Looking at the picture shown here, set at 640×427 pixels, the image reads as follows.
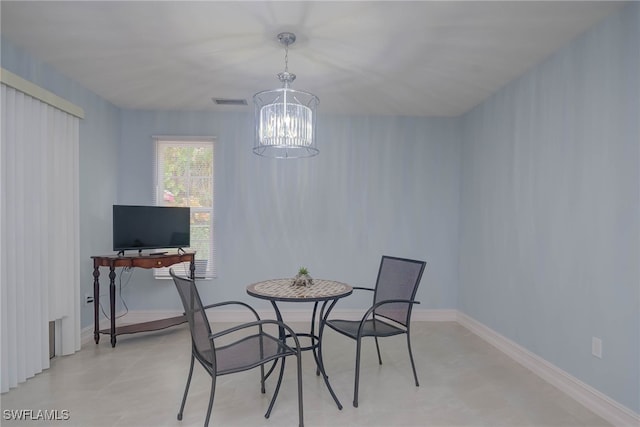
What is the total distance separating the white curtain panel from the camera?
2547 millimetres

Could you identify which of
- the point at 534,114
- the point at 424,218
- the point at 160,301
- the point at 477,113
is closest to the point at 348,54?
the point at 534,114

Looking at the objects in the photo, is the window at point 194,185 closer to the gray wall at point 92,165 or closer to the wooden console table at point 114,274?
the gray wall at point 92,165

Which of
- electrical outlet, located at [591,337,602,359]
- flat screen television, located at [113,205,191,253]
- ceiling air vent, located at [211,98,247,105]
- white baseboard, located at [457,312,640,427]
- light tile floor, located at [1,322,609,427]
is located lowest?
light tile floor, located at [1,322,609,427]

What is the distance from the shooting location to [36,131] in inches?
110

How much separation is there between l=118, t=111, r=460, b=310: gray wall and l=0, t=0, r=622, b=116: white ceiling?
28.0 inches

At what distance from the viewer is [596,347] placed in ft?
7.72

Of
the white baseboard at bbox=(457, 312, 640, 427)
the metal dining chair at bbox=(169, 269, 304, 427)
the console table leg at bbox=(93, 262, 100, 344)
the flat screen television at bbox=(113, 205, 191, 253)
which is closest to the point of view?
the metal dining chair at bbox=(169, 269, 304, 427)

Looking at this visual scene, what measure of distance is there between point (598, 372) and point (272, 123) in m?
2.74

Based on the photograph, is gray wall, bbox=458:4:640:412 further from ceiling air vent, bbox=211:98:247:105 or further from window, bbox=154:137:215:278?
window, bbox=154:137:215:278

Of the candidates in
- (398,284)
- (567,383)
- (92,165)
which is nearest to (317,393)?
(398,284)

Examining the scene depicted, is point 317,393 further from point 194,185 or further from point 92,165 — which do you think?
point 92,165

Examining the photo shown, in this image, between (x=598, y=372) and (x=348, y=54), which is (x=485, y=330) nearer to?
(x=598, y=372)

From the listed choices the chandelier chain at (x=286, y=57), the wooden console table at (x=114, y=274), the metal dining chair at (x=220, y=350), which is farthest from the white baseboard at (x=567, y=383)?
the wooden console table at (x=114, y=274)

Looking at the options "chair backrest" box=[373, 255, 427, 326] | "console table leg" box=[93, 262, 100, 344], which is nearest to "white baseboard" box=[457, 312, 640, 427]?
"chair backrest" box=[373, 255, 427, 326]
